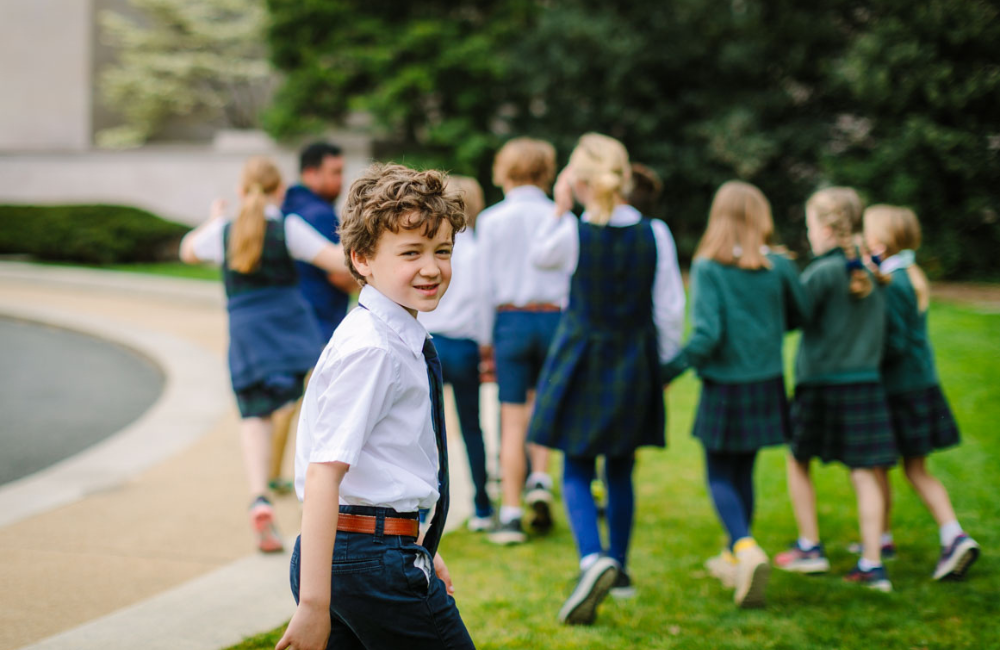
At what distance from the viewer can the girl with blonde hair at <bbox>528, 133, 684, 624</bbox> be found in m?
3.75

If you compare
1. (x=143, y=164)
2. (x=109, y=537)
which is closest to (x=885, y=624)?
(x=109, y=537)

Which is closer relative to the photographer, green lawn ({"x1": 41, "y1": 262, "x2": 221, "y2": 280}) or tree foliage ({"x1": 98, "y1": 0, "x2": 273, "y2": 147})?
green lawn ({"x1": 41, "y1": 262, "x2": 221, "y2": 280})

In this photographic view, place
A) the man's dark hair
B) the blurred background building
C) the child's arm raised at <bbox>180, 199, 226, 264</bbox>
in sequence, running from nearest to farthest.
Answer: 1. the child's arm raised at <bbox>180, 199, 226, 264</bbox>
2. the man's dark hair
3. the blurred background building

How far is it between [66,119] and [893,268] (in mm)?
27131

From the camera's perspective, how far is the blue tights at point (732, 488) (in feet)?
12.6

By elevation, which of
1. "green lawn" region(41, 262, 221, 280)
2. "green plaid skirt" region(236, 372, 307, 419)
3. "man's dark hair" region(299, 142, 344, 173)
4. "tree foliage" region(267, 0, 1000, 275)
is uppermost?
"tree foliage" region(267, 0, 1000, 275)

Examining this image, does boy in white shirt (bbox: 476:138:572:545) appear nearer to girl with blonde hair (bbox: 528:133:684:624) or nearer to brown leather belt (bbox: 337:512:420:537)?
girl with blonde hair (bbox: 528:133:684:624)

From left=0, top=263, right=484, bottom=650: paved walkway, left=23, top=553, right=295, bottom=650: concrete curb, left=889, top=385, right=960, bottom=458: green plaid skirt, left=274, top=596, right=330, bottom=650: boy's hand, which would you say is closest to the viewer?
left=274, top=596, right=330, bottom=650: boy's hand

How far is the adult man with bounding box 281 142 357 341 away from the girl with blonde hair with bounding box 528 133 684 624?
1597 millimetres

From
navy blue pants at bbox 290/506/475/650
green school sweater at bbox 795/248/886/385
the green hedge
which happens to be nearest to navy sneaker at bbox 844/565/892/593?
green school sweater at bbox 795/248/886/385

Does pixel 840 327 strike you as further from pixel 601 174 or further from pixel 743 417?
pixel 601 174

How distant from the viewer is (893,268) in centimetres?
431

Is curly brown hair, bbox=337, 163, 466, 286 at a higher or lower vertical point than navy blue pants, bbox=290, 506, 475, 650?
higher

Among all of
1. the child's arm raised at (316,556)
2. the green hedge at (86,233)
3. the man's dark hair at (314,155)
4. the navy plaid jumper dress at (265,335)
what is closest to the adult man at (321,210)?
the man's dark hair at (314,155)
